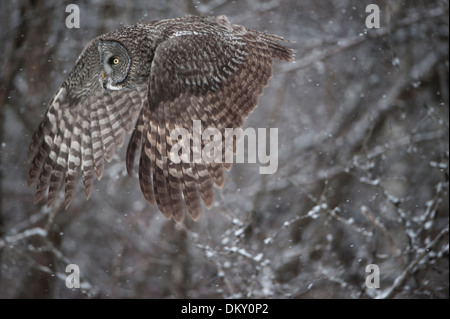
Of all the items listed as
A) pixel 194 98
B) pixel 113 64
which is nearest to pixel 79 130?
pixel 113 64

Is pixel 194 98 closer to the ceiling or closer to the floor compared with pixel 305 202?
closer to the ceiling

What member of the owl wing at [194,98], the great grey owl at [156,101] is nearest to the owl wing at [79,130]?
the great grey owl at [156,101]

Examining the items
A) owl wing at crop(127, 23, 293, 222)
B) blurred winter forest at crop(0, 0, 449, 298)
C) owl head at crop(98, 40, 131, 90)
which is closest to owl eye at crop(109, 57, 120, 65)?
owl head at crop(98, 40, 131, 90)

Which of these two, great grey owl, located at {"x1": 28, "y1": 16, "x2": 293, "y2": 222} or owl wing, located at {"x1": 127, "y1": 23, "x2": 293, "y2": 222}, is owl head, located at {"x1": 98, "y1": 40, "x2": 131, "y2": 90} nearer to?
great grey owl, located at {"x1": 28, "y1": 16, "x2": 293, "y2": 222}

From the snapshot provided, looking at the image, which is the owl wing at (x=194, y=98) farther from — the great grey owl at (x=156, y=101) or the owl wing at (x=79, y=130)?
the owl wing at (x=79, y=130)

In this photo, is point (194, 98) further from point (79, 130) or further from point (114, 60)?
point (79, 130)

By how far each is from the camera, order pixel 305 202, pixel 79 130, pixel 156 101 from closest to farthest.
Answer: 1. pixel 156 101
2. pixel 79 130
3. pixel 305 202
